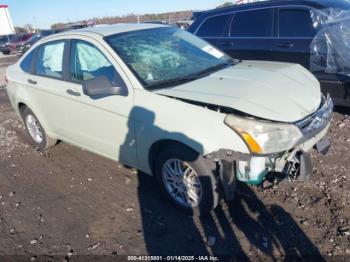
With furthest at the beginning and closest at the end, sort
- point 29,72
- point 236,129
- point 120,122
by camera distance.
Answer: point 29,72, point 120,122, point 236,129

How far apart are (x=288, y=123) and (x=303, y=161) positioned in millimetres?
370

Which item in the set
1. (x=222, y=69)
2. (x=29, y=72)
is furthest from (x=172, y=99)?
(x=29, y=72)

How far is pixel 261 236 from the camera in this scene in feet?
10.4

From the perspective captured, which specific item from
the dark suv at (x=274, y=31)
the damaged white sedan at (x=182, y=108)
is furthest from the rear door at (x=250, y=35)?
the damaged white sedan at (x=182, y=108)

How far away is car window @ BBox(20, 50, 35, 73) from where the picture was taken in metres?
5.04

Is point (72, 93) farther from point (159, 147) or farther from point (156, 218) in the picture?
point (156, 218)

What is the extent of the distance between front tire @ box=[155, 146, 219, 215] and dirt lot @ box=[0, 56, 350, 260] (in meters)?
0.16

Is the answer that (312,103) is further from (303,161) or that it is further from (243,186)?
(243,186)

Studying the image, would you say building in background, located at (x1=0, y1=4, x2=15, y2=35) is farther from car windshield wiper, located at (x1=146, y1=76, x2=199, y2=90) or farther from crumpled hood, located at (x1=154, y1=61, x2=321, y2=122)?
crumpled hood, located at (x1=154, y1=61, x2=321, y2=122)

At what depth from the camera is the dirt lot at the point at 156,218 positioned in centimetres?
312

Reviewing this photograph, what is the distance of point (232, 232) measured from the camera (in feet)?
10.7

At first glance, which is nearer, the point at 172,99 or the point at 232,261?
the point at 232,261

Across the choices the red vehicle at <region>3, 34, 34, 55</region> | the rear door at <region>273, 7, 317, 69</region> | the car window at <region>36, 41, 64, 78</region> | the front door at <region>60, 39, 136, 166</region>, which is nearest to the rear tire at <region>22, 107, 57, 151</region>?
the car window at <region>36, 41, 64, 78</region>

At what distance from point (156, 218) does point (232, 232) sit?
0.79m
